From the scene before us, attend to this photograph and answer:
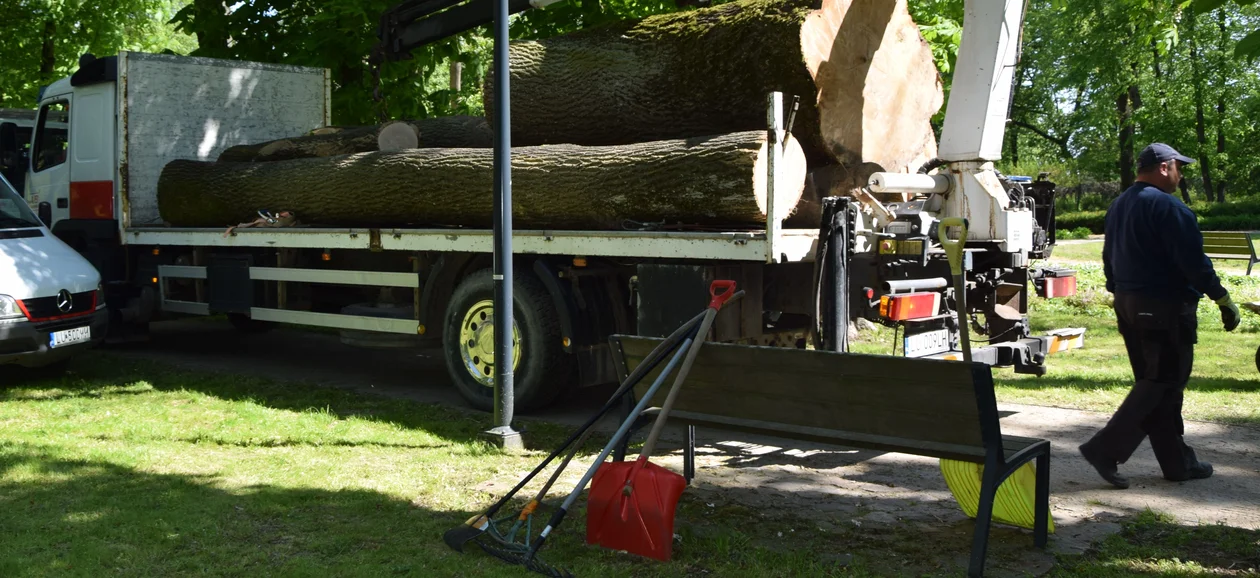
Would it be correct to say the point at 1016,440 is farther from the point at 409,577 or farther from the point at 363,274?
the point at 363,274

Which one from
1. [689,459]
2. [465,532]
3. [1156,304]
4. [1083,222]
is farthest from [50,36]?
[1083,222]

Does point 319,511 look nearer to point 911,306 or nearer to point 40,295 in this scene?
point 911,306

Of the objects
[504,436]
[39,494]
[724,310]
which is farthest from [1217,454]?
[39,494]

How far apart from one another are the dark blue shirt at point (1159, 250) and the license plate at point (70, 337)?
7552 mm

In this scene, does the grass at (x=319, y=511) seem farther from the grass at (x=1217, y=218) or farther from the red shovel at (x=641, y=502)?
the grass at (x=1217, y=218)

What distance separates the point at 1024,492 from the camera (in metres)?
4.89

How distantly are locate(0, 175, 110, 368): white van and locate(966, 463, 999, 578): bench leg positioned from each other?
7322mm

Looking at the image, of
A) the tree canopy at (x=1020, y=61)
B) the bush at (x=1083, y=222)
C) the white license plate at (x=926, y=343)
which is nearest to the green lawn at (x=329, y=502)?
the white license plate at (x=926, y=343)

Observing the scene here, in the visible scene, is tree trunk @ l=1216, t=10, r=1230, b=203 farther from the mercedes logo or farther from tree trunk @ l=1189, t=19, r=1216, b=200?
the mercedes logo

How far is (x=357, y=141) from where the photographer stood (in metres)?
10.2

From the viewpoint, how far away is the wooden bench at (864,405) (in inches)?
169

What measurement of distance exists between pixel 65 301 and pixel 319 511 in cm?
488

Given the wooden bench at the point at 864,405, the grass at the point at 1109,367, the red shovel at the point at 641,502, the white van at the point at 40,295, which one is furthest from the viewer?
the white van at the point at 40,295

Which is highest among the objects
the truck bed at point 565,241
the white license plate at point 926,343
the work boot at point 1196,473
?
the truck bed at point 565,241
